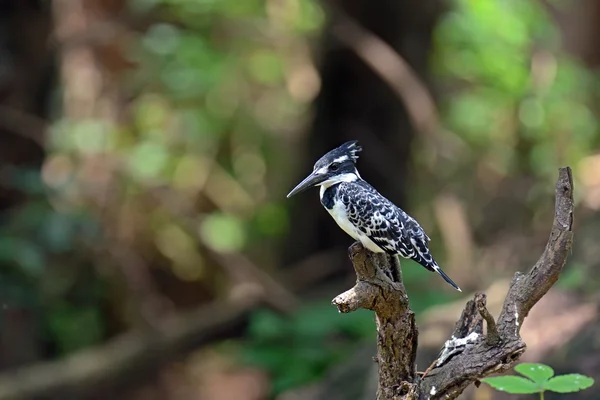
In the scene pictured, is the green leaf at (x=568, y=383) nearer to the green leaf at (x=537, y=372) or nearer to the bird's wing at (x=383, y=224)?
the green leaf at (x=537, y=372)

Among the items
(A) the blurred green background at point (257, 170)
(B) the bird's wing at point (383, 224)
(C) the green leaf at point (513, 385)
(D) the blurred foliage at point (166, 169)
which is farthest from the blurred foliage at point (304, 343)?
(C) the green leaf at point (513, 385)

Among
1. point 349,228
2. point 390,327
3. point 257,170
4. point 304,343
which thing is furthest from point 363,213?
point 257,170

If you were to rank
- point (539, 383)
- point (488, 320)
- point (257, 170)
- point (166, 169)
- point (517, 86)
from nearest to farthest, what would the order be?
point (488, 320) → point (539, 383) → point (517, 86) → point (166, 169) → point (257, 170)

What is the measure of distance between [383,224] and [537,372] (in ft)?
1.77

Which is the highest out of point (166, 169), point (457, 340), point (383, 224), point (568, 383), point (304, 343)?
point (166, 169)

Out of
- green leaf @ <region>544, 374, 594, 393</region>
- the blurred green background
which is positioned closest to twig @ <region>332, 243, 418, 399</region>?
green leaf @ <region>544, 374, 594, 393</region>

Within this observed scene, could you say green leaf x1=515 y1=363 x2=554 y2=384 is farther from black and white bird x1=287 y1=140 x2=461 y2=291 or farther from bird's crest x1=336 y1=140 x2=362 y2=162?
bird's crest x1=336 y1=140 x2=362 y2=162

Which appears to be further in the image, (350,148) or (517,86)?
(517,86)

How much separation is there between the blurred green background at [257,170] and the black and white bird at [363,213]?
59.1 inches

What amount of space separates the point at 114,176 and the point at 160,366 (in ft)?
4.46

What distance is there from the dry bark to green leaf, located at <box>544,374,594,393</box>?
111 mm

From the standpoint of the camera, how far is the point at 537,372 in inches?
76.5

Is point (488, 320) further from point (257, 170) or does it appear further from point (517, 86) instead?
point (257, 170)

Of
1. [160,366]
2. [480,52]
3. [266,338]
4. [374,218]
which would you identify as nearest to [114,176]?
[160,366]
